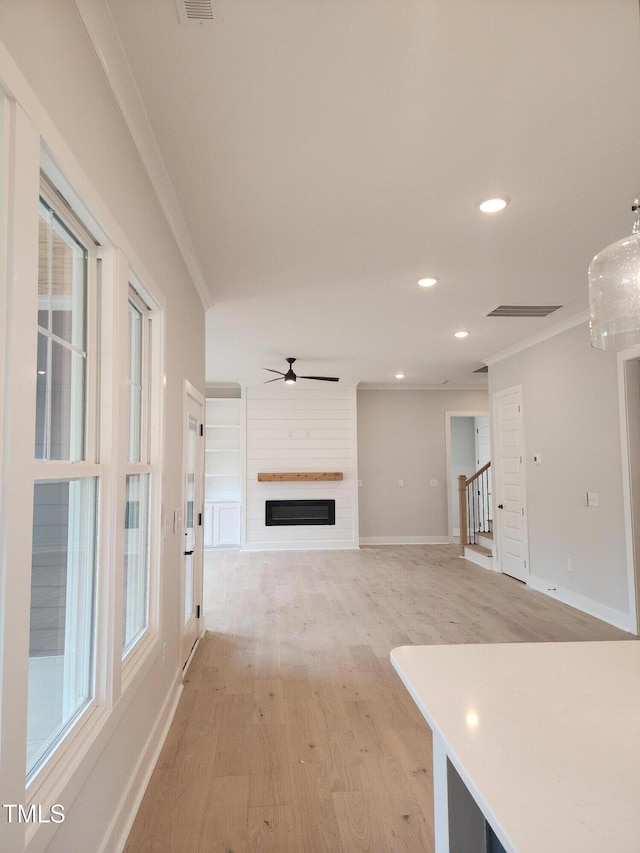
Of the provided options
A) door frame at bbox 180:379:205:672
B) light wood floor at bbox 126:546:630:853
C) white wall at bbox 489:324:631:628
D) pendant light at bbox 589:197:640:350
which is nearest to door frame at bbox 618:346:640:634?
white wall at bbox 489:324:631:628

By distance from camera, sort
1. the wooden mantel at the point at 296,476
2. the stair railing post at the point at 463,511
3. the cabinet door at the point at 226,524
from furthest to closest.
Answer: the cabinet door at the point at 226,524 < the wooden mantel at the point at 296,476 < the stair railing post at the point at 463,511

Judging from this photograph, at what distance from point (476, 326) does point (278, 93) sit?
12.7 ft

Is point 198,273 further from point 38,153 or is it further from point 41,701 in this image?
point 41,701

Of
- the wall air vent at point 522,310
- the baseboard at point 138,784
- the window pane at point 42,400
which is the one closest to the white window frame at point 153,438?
the baseboard at point 138,784

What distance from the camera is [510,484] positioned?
255 inches

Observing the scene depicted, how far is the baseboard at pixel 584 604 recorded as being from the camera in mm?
4387

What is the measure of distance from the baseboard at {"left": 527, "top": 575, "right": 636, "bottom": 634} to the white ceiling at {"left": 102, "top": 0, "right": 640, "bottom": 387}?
9.06 feet

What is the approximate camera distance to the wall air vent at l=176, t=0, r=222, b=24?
1575 millimetres

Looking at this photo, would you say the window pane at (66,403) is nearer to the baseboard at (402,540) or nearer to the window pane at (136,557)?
the window pane at (136,557)

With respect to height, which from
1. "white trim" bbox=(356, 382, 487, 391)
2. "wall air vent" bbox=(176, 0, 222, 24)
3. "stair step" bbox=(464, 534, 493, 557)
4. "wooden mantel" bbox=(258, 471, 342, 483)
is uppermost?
"wall air vent" bbox=(176, 0, 222, 24)

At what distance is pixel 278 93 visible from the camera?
199 centimetres

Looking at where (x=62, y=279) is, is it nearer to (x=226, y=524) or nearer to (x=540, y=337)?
(x=540, y=337)

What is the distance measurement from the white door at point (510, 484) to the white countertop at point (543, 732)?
4.87 m

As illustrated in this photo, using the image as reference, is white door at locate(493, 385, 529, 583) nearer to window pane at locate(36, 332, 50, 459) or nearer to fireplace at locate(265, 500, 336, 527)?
fireplace at locate(265, 500, 336, 527)
